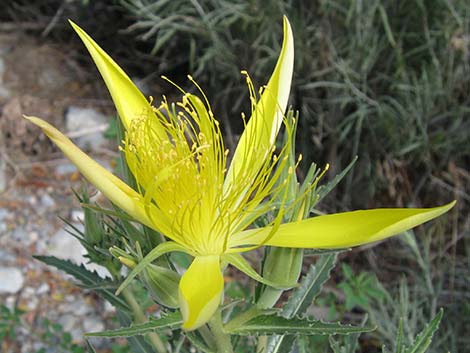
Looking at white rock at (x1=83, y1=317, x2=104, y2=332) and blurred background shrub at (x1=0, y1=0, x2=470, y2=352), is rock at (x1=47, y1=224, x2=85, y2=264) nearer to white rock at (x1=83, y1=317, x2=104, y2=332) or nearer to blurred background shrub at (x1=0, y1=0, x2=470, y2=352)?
white rock at (x1=83, y1=317, x2=104, y2=332)

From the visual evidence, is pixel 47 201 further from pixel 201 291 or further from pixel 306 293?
pixel 201 291

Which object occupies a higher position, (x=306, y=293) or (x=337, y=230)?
(x=337, y=230)

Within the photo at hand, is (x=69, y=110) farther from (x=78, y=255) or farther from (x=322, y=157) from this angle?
(x=322, y=157)

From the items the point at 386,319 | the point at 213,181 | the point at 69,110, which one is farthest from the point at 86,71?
the point at 213,181

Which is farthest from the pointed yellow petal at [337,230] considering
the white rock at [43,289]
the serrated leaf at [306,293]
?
the white rock at [43,289]

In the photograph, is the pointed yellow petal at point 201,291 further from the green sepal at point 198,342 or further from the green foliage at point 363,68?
the green foliage at point 363,68

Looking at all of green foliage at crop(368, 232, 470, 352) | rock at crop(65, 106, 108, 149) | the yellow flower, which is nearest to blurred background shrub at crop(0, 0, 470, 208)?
green foliage at crop(368, 232, 470, 352)

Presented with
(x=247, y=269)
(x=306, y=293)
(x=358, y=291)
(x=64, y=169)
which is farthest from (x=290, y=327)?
(x=64, y=169)
